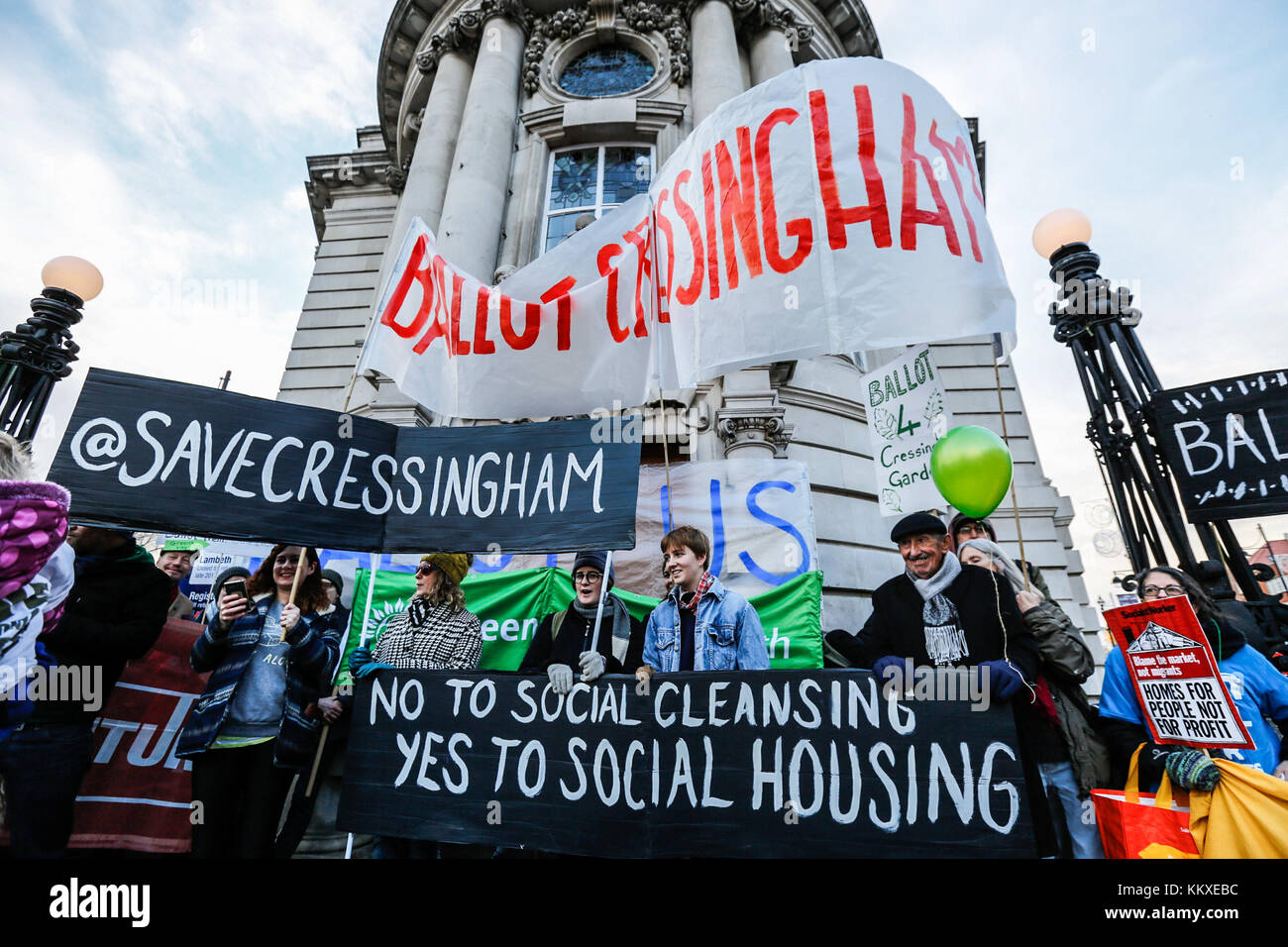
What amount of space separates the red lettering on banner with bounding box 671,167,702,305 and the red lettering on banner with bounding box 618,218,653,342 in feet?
0.98

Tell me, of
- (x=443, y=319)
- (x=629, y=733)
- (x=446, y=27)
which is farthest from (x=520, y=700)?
(x=446, y=27)

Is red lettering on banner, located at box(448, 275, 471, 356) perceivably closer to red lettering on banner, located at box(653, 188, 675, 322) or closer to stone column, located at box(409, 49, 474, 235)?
red lettering on banner, located at box(653, 188, 675, 322)

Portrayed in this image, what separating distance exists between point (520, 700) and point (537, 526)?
2.92 ft

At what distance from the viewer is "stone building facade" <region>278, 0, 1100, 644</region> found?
318 inches

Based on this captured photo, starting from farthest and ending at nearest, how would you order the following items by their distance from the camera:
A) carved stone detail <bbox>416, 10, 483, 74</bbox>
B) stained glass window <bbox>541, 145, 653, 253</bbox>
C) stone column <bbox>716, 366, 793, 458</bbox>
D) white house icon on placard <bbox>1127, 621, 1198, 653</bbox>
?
1. carved stone detail <bbox>416, 10, 483, 74</bbox>
2. stained glass window <bbox>541, 145, 653, 253</bbox>
3. stone column <bbox>716, 366, 793, 458</bbox>
4. white house icon on placard <bbox>1127, 621, 1198, 653</bbox>

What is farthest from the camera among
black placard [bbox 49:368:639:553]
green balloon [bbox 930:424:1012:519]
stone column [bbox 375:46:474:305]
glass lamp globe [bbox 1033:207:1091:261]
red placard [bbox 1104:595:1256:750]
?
stone column [bbox 375:46:474:305]

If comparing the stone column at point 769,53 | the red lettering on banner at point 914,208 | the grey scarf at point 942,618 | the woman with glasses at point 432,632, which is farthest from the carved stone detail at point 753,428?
the stone column at point 769,53

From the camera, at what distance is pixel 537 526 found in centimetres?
314

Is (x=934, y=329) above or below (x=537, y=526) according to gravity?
above

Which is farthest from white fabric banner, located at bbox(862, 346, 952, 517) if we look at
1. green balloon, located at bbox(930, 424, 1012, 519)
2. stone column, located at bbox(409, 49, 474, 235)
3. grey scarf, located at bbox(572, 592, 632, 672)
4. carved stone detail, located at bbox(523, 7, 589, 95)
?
carved stone detail, located at bbox(523, 7, 589, 95)

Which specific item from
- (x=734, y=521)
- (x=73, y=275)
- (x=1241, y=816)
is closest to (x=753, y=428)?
(x=734, y=521)

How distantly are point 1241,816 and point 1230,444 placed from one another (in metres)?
3.36
